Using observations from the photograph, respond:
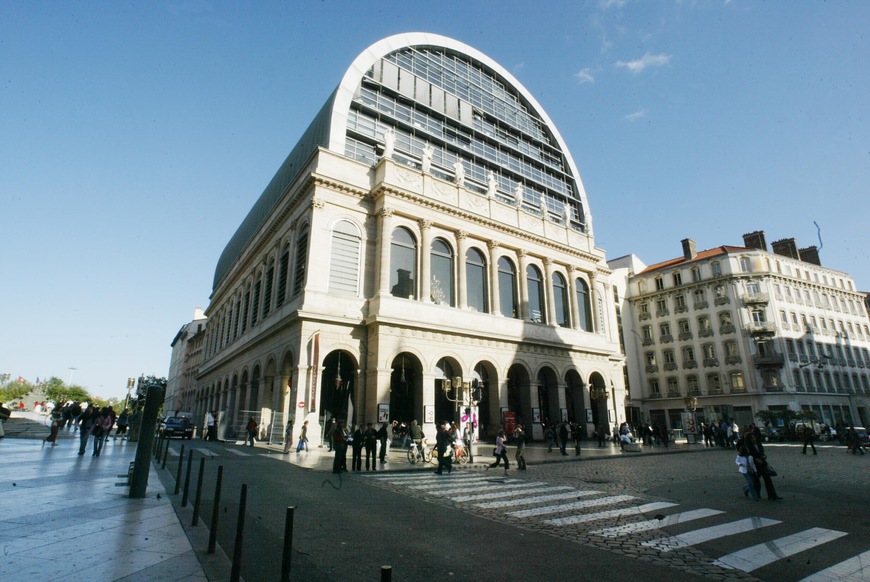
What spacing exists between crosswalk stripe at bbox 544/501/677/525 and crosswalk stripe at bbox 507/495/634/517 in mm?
539

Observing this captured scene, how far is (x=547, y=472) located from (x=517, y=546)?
33.7ft

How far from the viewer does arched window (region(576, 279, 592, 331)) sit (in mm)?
39031

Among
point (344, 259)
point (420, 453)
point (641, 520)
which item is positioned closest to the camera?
point (641, 520)

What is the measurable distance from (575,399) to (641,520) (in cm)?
2967

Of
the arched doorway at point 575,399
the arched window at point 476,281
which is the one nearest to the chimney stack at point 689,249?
the arched doorway at point 575,399

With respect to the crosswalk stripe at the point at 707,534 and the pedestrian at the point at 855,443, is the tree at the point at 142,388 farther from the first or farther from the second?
the pedestrian at the point at 855,443

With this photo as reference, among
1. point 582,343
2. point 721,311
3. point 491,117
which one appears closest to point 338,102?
point 491,117

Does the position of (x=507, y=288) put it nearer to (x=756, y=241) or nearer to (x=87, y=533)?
(x=87, y=533)

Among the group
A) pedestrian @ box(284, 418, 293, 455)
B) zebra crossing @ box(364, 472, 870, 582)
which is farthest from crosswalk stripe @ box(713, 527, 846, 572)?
pedestrian @ box(284, 418, 293, 455)

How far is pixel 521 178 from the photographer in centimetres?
4269

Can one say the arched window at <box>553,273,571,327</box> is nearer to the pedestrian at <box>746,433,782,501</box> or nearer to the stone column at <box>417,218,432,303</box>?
the stone column at <box>417,218,432,303</box>

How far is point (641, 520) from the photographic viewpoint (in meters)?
8.16

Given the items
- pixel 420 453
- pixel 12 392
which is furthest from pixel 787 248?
pixel 12 392

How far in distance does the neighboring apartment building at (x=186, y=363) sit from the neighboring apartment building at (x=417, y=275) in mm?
34264
